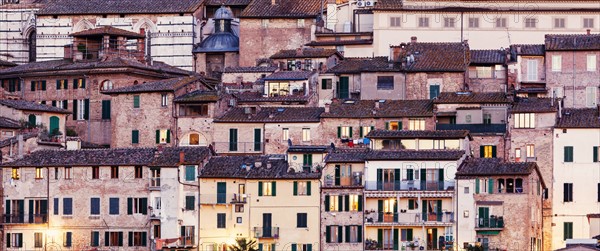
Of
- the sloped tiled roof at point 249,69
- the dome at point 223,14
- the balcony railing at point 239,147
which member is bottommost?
the balcony railing at point 239,147

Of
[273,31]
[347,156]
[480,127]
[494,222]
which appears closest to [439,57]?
[480,127]

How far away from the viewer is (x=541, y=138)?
9975 cm

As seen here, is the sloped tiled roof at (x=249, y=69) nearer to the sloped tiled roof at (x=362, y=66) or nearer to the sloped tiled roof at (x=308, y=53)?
the sloped tiled roof at (x=308, y=53)

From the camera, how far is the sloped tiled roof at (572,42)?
10562 centimetres

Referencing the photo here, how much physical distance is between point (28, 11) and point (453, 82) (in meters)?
31.0

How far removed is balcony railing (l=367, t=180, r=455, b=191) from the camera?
96.1m

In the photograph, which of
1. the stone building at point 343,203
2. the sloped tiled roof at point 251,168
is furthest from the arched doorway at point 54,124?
the stone building at point 343,203

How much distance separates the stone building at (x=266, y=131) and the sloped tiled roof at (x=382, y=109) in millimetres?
927

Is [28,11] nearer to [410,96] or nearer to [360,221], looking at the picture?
[410,96]

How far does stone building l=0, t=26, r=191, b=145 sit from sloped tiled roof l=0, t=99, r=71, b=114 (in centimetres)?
242

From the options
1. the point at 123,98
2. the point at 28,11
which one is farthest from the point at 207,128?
the point at 28,11

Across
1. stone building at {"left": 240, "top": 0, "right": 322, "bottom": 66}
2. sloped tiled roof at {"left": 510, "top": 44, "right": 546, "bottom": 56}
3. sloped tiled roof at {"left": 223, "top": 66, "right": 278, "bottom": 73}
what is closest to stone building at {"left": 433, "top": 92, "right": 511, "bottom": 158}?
sloped tiled roof at {"left": 510, "top": 44, "right": 546, "bottom": 56}

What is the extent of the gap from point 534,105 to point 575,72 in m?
5.26

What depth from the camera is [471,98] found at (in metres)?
103
